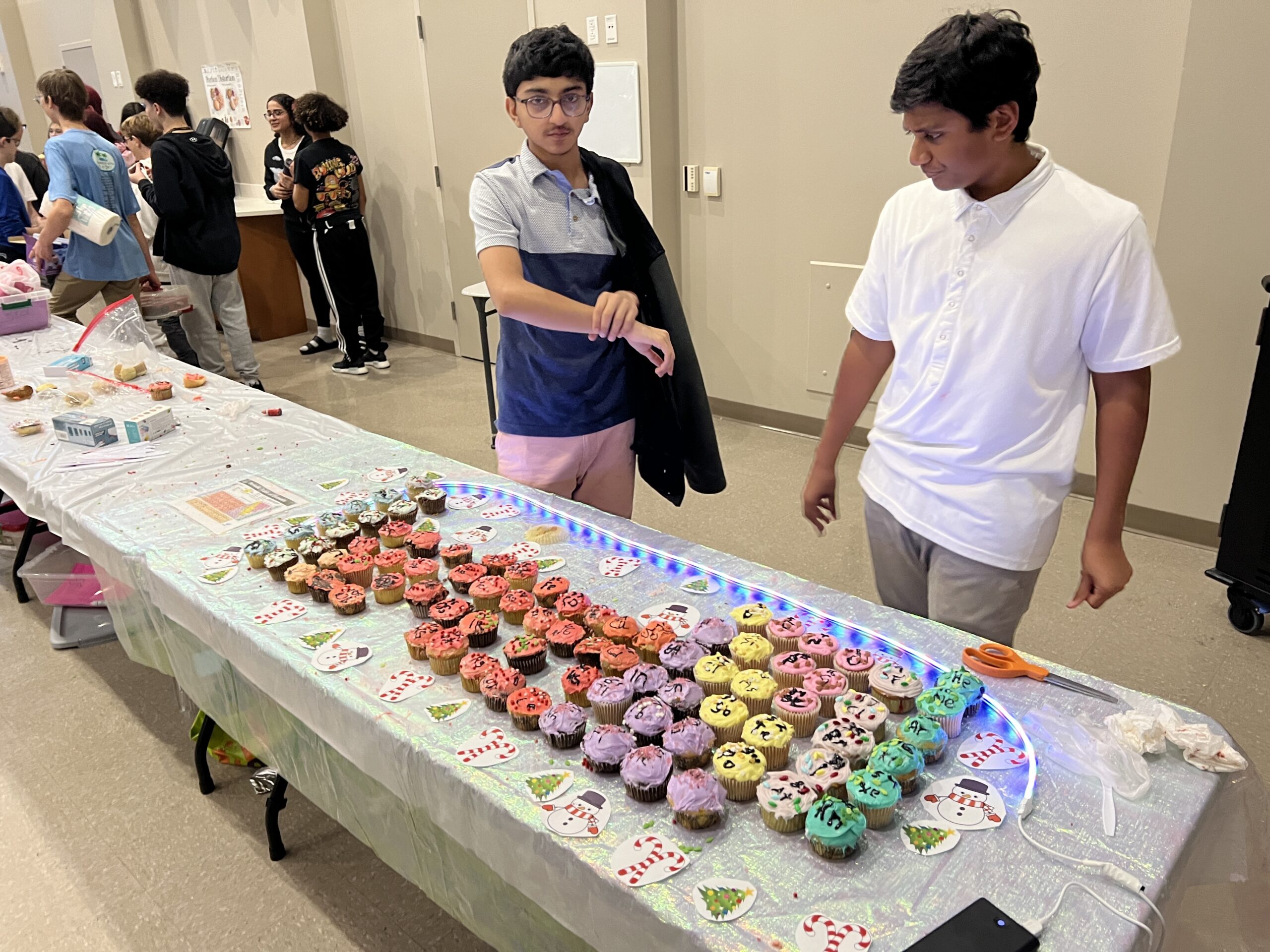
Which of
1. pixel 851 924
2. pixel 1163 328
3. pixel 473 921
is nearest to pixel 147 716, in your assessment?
pixel 473 921

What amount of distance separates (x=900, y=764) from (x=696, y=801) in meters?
0.23

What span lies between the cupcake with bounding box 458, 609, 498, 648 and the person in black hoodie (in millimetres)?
3229

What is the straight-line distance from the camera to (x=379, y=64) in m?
5.29

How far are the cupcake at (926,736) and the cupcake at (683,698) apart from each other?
0.25 meters

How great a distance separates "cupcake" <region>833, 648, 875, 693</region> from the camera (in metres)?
1.14

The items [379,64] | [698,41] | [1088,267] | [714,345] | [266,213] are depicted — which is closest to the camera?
[1088,267]

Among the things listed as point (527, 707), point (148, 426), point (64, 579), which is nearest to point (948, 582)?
point (527, 707)

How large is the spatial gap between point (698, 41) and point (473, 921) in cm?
360

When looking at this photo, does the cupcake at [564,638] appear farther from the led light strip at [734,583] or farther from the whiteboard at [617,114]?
the whiteboard at [617,114]

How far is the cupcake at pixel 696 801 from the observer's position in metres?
0.93

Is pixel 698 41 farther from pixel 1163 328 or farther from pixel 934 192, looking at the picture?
pixel 1163 328

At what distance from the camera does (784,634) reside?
122cm

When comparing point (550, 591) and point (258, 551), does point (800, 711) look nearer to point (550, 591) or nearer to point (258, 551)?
point (550, 591)

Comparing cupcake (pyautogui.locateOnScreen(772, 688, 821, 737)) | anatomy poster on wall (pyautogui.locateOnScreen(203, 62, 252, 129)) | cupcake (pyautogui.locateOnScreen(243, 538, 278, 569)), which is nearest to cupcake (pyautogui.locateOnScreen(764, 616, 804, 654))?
cupcake (pyautogui.locateOnScreen(772, 688, 821, 737))
